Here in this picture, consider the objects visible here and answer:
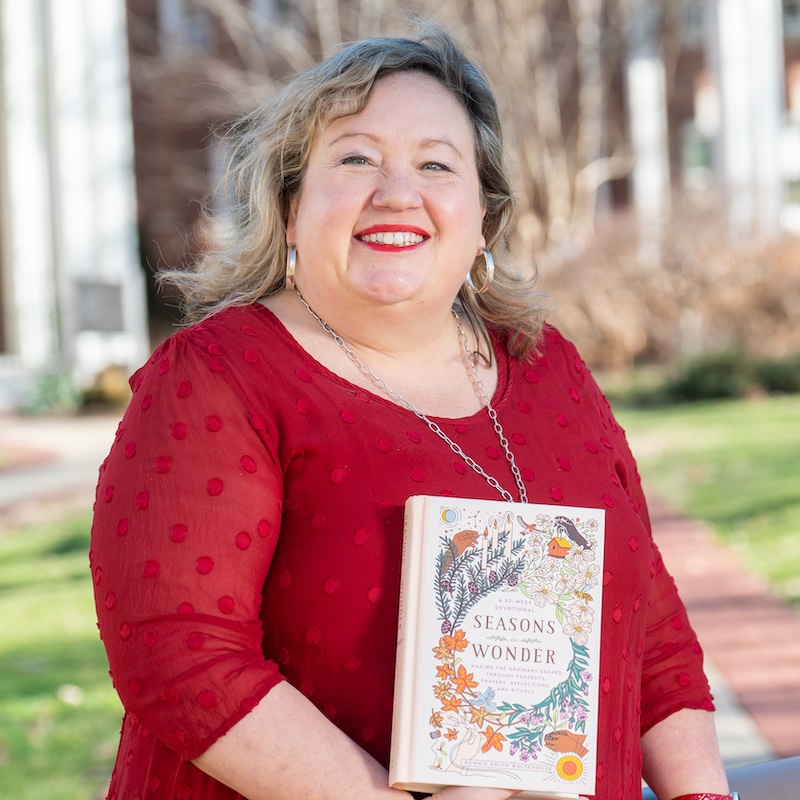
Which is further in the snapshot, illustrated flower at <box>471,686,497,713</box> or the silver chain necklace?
the silver chain necklace

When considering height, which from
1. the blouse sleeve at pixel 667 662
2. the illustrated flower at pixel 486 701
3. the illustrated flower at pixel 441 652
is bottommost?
the blouse sleeve at pixel 667 662

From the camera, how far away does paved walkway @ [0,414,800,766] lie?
465 cm

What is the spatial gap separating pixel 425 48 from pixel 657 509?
23.9 feet

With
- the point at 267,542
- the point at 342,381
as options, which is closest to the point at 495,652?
the point at 267,542

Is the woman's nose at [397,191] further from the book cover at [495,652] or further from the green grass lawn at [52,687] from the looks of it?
the green grass lawn at [52,687]

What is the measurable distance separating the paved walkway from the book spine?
2.94m

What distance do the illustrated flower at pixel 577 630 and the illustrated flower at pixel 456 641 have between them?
0.51 ft

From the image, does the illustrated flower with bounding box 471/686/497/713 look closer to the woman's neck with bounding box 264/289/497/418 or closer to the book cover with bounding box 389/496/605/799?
the book cover with bounding box 389/496/605/799

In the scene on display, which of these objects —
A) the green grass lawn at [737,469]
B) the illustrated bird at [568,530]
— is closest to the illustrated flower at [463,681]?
the illustrated bird at [568,530]

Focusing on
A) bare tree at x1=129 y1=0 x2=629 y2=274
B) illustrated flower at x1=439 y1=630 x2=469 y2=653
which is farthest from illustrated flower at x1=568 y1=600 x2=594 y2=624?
bare tree at x1=129 y1=0 x2=629 y2=274

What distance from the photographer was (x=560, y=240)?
1978 cm

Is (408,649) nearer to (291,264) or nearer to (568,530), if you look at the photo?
(568,530)

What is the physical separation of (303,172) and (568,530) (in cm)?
80

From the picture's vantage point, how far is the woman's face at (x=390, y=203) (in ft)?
6.27
